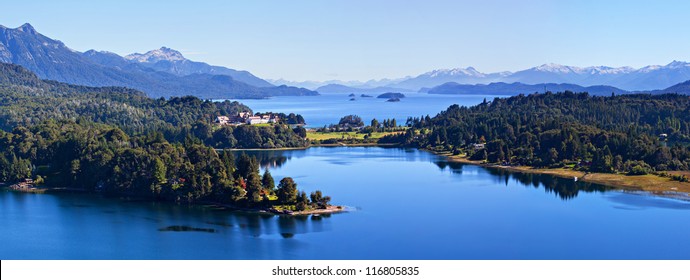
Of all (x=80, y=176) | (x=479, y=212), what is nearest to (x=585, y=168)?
(x=479, y=212)

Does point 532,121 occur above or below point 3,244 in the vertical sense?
above

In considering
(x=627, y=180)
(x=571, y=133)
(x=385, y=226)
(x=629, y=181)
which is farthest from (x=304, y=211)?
(x=571, y=133)

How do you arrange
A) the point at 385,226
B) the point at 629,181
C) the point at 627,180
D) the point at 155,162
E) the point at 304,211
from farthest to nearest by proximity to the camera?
the point at 627,180
the point at 629,181
the point at 155,162
the point at 304,211
the point at 385,226

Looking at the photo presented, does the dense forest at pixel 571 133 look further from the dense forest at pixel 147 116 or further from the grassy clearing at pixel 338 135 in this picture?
the dense forest at pixel 147 116

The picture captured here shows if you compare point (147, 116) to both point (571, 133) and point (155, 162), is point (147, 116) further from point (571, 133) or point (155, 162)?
point (571, 133)

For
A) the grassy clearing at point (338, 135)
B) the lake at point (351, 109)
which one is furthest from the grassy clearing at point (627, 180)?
the lake at point (351, 109)

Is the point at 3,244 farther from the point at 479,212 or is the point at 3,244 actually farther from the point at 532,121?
the point at 532,121

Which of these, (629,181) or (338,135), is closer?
(629,181)
